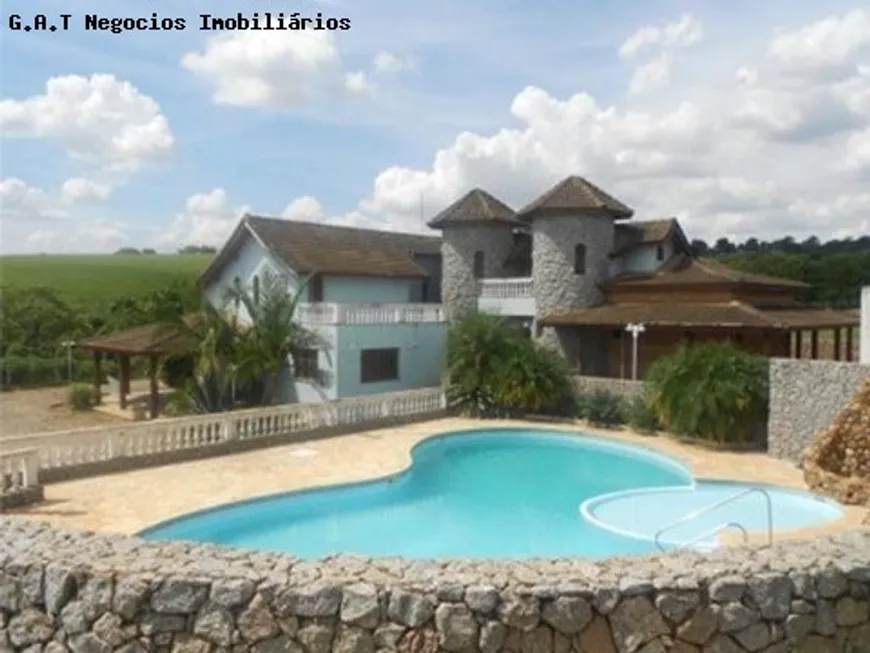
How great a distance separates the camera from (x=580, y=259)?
28484mm

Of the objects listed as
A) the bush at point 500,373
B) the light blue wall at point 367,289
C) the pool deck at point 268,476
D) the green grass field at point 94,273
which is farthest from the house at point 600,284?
the green grass field at point 94,273

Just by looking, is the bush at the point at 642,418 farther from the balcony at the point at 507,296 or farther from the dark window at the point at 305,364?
the dark window at the point at 305,364

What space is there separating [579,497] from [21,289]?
38.5 meters

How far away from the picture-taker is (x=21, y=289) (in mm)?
42750

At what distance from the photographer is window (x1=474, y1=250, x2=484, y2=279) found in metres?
30.4

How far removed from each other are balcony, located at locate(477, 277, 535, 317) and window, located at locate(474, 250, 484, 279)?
0.37 m

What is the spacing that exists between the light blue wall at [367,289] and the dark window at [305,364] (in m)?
2.76

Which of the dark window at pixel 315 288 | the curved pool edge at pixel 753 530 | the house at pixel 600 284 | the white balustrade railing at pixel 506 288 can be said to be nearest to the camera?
the curved pool edge at pixel 753 530

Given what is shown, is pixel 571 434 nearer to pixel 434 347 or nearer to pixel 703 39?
pixel 434 347

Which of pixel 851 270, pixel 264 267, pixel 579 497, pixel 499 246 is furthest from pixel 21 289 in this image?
pixel 851 270

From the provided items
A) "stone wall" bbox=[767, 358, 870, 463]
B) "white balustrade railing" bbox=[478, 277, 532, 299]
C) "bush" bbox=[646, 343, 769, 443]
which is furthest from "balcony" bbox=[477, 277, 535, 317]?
"stone wall" bbox=[767, 358, 870, 463]

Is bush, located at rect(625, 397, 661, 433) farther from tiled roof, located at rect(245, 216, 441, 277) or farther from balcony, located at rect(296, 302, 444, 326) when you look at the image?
tiled roof, located at rect(245, 216, 441, 277)

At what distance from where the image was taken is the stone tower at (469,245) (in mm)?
30125

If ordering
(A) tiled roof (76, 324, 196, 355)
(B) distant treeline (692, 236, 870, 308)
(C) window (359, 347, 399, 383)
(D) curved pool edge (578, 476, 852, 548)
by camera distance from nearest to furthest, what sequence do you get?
(D) curved pool edge (578, 476, 852, 548) < (A) tiled roof (76, 324, 196, 355) < (C) window (359, 347, 399, 383) < (B) distant treeline (692, 236, 870, 308)
